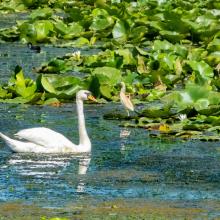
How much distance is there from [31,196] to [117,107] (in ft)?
16.3

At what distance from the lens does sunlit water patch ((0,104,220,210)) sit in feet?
31.3

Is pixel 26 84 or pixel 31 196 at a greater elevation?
pixel 31 196

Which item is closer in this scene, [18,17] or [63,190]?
[63,190]

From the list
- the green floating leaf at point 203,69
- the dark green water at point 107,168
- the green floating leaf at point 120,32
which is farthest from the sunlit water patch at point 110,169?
the green floating leaf at point 120,32

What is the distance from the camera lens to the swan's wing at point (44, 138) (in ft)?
37.8

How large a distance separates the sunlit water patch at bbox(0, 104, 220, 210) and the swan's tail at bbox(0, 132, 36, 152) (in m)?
0.09

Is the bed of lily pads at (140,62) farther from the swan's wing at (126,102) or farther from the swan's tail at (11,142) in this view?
the swan's tail at (11,142)

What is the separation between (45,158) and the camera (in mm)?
11367

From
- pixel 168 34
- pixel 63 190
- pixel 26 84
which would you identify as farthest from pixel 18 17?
pixel 63 190

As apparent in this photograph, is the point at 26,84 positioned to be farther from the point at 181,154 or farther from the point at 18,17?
the point at 18,17

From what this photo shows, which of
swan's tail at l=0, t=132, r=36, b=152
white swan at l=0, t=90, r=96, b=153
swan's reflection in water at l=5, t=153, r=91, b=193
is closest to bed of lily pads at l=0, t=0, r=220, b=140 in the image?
white swan at l=0, t=90, r=96, b=153

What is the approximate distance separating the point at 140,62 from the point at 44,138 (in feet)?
15.9

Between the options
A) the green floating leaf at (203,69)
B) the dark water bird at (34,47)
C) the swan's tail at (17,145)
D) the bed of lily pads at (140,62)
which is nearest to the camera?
the swan's tail at (17,145)

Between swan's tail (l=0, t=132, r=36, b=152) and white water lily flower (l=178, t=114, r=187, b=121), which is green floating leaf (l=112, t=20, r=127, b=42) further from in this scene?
swan's tail (l=0, t=132, r=36, b=152)
